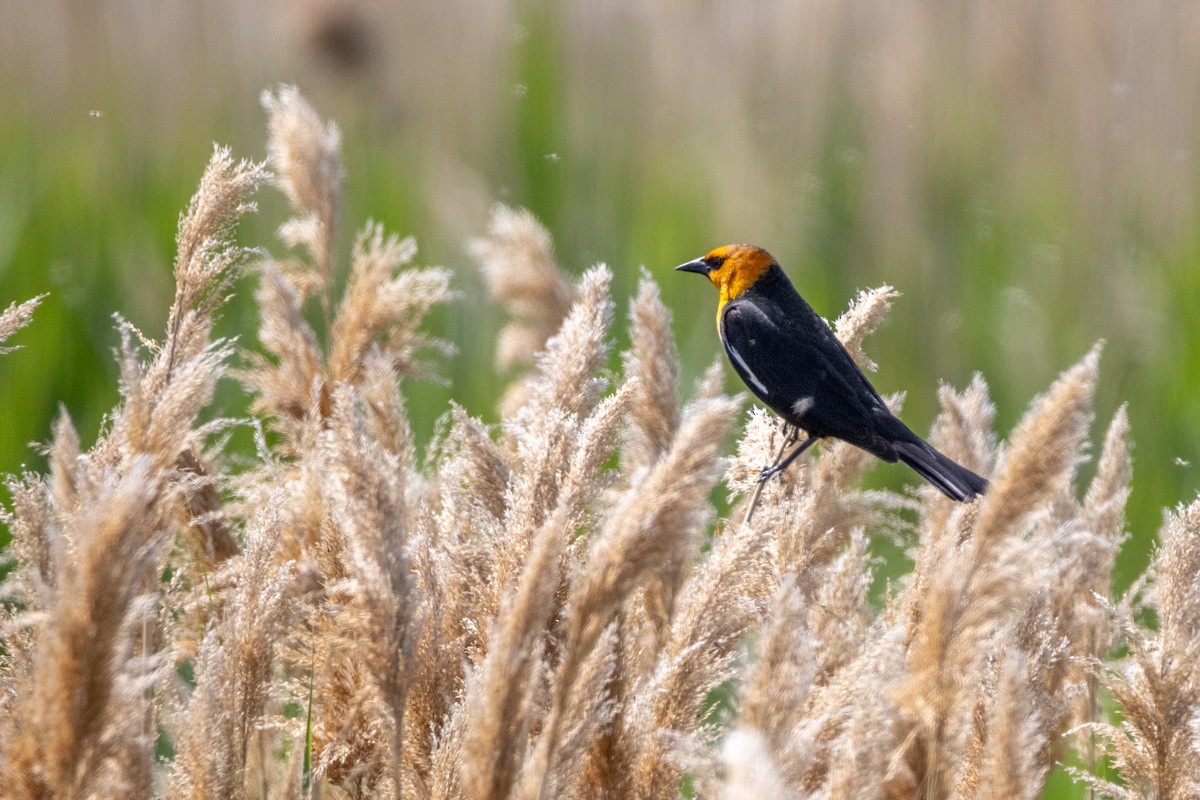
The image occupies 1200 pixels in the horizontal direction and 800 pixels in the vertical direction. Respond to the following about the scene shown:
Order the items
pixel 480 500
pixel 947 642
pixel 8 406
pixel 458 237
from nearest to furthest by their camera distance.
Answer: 1. pixel 947 642
2. pixel 480 500
3. pixel 8 406
4. pixel 458 237

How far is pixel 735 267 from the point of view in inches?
113

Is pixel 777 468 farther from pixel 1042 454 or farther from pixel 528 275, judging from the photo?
pixel 528 275

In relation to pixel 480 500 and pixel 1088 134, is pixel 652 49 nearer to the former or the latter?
pixel 1088 134

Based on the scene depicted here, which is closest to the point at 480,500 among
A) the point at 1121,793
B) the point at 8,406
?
the point at 1121,793

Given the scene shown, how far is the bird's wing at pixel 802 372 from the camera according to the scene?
85.0 inches

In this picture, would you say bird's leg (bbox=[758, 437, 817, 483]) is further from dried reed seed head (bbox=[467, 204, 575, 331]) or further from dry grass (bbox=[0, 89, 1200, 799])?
dried reed seed head (bbox=[467, 204, 575, 331])

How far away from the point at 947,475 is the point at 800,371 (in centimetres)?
59

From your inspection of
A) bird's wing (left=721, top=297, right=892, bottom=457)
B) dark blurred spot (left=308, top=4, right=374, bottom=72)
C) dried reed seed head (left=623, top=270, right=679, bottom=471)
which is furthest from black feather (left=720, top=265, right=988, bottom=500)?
dark blurred spot (left=308, top=4, right=374, bottom=72)

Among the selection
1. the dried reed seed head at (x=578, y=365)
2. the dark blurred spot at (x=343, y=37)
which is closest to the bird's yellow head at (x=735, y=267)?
the dried reed seed head at (x=578, y=365)

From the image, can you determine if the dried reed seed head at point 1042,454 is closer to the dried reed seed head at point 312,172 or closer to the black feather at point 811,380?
the black feather at point 811,380

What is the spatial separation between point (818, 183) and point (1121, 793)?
3.29 m

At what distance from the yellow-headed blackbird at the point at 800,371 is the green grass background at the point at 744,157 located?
1.12 metres

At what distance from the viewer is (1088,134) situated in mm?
4559

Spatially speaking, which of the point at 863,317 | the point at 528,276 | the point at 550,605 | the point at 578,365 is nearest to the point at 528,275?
the point at 528,276
